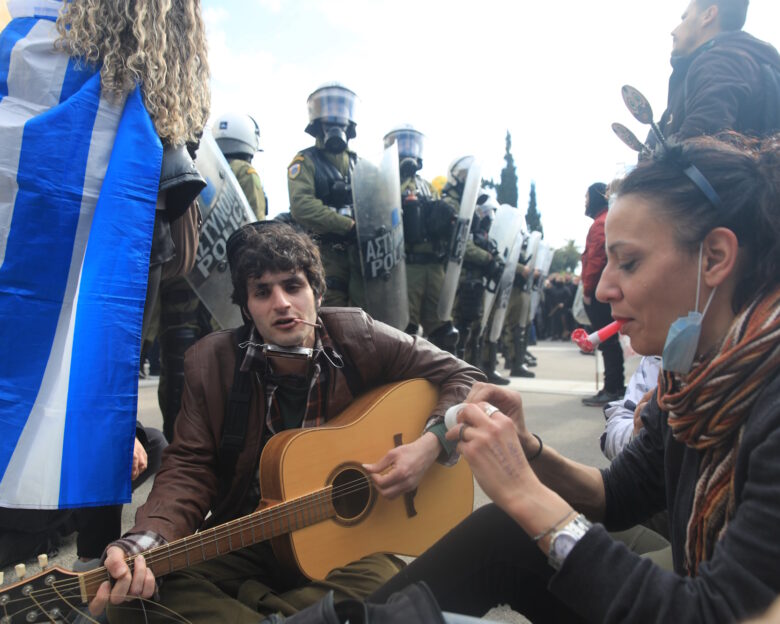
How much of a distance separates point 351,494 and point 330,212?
279cm

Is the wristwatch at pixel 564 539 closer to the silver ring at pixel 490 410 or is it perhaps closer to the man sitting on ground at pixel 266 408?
the silver ring at pixel 490 410

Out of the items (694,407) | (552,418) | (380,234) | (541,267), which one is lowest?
(552,418)

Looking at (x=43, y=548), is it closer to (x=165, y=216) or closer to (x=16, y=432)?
(x=16, y=432)

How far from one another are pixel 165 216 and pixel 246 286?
0.34 meters

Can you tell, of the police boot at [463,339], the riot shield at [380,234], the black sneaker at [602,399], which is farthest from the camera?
the police boot at [463,339]

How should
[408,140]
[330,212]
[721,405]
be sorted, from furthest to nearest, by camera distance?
[408,140]
[330,212]
[721,405]

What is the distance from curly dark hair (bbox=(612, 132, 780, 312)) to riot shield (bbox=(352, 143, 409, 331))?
11.1ft

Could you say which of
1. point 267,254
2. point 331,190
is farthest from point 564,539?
point 331,190

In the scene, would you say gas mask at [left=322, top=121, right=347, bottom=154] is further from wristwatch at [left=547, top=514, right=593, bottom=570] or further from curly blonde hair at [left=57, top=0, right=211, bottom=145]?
wristwatch at [left=547, top=514, right=593, bottom=570]

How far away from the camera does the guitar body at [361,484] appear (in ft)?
5.20

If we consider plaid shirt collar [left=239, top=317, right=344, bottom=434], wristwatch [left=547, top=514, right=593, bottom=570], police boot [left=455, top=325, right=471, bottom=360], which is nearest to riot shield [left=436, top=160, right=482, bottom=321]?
police boot [left=455, top=325, right=471, bottom=360]

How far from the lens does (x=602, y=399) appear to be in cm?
524

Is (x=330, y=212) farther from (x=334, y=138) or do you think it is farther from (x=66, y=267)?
(x=66, y=267)

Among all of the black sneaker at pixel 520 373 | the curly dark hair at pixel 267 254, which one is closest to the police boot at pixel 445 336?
the black sneaker at pixel 520 373
